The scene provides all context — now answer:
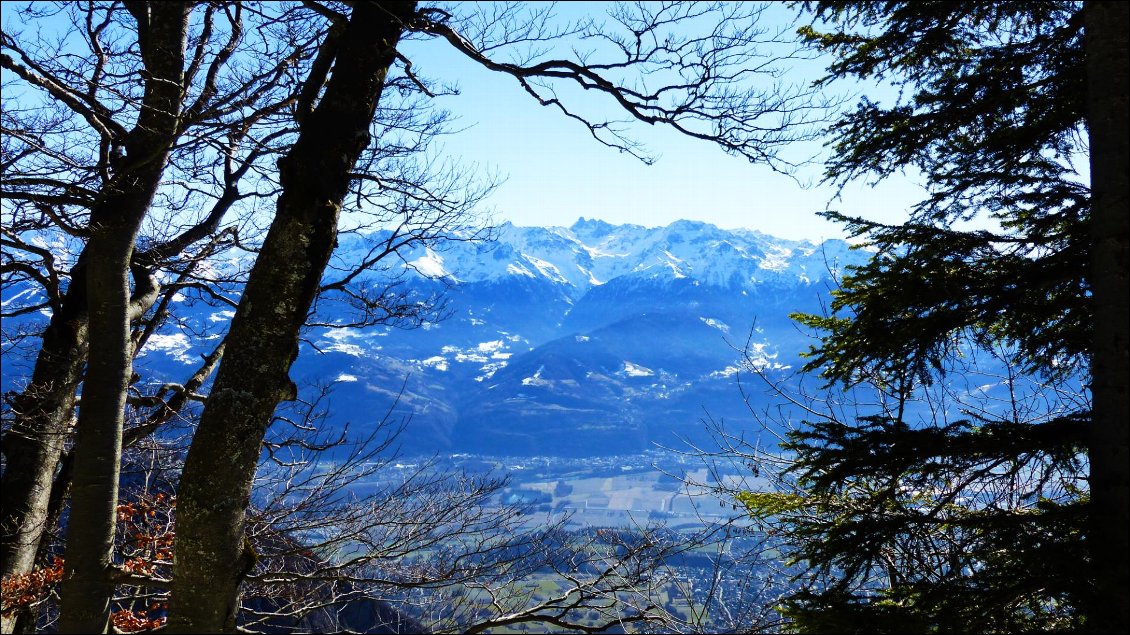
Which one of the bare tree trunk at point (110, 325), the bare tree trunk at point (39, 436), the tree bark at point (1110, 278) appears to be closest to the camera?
the tree bark at point (1110, 278)

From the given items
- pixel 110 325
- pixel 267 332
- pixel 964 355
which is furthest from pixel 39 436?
pixel 964 355

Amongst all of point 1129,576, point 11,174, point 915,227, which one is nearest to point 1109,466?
point 1129,576

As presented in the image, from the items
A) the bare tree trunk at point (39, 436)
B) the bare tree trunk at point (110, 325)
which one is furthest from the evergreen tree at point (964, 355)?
the bare tree trunk at point (39, 436)

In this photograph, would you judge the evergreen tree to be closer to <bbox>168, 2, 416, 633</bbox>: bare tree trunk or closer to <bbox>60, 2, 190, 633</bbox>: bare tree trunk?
<bbox>168, 2, 416, 633</bbox>: bare tree trunk

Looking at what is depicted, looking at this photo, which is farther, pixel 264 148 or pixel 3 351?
pixel 3 351

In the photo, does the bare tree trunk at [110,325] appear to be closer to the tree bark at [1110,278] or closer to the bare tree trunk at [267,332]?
the bare tree trunk at [267,332]

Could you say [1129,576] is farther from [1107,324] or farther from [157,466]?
[157,466]
